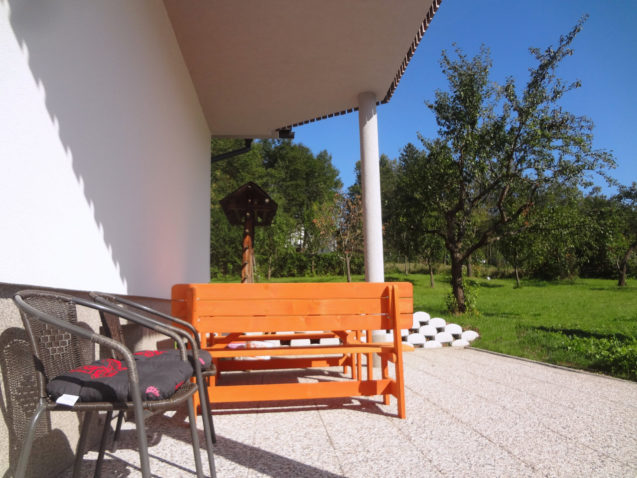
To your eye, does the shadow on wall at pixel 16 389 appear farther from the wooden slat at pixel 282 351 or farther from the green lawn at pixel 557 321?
the green lawn at pixel 557 321

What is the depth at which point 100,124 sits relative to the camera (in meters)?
2.40

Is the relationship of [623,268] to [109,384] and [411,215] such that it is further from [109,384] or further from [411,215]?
[109,384]

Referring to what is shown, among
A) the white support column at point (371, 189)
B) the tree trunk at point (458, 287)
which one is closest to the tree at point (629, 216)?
the tree trunk at point (458, 287)

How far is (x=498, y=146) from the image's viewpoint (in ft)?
31.9

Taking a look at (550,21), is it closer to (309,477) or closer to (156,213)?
(156,213)

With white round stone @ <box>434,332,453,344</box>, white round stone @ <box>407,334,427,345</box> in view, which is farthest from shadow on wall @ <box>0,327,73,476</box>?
white round stone @ <box>434,332,453,344</box>

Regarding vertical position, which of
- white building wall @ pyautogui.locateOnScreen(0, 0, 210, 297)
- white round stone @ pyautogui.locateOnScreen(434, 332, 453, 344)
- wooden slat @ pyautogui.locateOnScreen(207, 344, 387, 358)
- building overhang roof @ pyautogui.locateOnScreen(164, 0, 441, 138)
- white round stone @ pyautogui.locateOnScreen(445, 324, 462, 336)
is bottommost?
white round stone @ pyautogui.locateOnScreen(434, 332, 453, 344)

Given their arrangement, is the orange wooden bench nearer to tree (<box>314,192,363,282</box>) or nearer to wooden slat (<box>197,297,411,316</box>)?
wooden slat (<box>197,297,411,316</box>)

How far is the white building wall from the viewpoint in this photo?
5.19 feet

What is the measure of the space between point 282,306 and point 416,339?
4380 millimetres

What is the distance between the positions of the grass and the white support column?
94.4 inches

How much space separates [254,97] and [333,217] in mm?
15904

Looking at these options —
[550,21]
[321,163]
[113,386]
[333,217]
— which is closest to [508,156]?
[550,21]

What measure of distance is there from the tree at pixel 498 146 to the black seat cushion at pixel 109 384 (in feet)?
31.2
